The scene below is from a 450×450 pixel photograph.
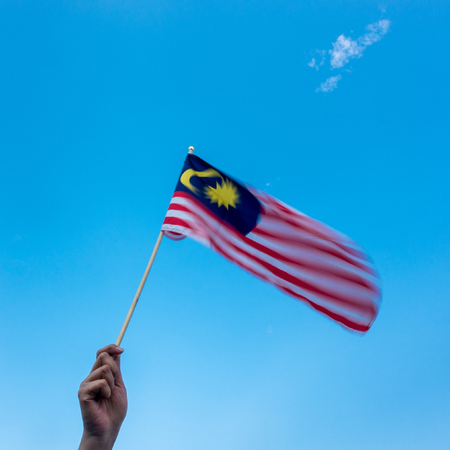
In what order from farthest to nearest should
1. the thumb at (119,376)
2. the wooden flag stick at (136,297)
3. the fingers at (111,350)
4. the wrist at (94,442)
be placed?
the wooden flag stick at (136,297), the thumb at (119,376), the fingers at (111,350), the wrist at (94,442)

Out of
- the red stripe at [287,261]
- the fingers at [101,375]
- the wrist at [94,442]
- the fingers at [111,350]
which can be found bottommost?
the wrist at [94,442]

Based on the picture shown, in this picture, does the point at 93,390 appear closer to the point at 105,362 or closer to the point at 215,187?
the point at 105,362

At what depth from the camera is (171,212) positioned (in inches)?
365

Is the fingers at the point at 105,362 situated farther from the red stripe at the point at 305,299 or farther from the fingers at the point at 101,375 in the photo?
the red stripe at the point at 305,299

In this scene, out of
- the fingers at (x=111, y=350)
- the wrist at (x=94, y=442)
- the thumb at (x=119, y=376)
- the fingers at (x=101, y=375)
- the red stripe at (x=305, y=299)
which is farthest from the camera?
the red stripe at (x=305, y=299)

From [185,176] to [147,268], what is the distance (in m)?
3.29

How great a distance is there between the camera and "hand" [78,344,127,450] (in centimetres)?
527

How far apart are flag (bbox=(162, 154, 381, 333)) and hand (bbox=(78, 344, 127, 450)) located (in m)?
3.77

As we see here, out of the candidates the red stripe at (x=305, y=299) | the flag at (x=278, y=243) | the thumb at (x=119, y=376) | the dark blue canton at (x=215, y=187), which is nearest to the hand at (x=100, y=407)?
the thumb at (x=119, y=376)

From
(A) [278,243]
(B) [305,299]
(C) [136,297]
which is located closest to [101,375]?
(C) [136,297]

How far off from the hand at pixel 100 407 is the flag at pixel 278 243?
3.77 m

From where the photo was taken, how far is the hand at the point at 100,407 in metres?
5.27

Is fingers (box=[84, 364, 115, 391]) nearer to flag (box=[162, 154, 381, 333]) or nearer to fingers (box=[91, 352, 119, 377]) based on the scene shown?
fingers (box=[91, 352, 119, 377])

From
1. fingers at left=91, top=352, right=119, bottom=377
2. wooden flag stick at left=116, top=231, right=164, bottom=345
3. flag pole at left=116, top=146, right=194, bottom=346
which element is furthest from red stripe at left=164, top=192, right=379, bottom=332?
fingers at left=91, top=352, right=119, bottom=377
